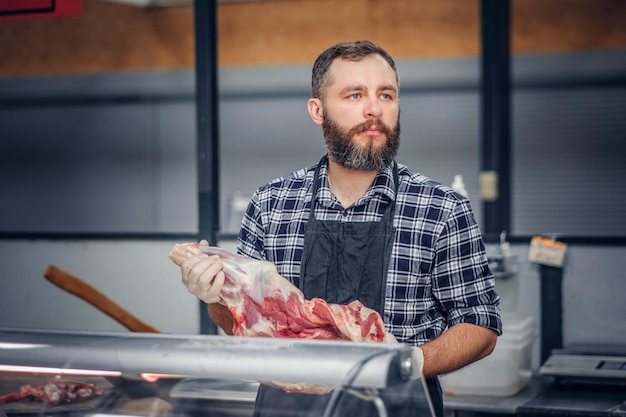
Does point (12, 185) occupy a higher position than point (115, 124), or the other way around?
point (115, 124)

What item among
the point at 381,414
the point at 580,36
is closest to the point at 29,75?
the point at 580,36

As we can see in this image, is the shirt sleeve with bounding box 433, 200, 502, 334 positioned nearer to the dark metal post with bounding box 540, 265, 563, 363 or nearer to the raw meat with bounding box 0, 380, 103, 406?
the raw meat with bounding box 0, 380, 103, 406

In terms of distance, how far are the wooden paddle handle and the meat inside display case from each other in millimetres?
1723

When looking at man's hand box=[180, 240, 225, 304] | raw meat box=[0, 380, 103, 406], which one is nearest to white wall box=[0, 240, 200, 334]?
man's hand box=[180, 240, 225, 304]

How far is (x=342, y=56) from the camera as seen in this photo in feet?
6.97

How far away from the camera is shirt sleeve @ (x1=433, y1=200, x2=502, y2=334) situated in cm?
202

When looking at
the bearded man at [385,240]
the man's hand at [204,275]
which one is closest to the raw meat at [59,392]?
the man's hand at [204,275]

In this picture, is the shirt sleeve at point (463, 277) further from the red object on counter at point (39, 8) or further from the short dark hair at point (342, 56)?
the red object on counter at point (39, 8)

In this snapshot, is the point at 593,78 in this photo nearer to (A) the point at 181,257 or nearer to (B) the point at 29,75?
(B) the point at 29,75

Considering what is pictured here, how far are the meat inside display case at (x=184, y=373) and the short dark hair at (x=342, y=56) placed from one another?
2.59 ft

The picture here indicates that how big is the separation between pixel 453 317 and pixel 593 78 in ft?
12.5

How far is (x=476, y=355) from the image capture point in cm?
200

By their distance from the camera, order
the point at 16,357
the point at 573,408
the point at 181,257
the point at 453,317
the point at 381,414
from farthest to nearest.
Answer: the point at 573,408 → the point at 453,317 → the point at 181,257 → the point at 16,357 → the point at 381,414

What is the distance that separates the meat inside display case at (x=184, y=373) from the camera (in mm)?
1471
